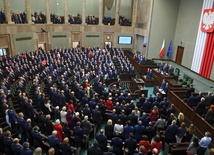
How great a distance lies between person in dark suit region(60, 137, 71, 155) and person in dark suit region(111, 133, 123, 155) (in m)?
1.36

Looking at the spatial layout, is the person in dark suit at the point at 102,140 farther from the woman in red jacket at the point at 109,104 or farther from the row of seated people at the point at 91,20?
the row of seated people at the point at 91,20

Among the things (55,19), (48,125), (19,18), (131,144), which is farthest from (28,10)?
(131,144)

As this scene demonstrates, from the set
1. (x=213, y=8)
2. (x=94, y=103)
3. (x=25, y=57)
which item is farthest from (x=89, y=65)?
(x=213, y=8)

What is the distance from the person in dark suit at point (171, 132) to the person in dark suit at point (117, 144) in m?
1.94

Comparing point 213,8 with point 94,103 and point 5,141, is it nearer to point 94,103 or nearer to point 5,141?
point 94,103

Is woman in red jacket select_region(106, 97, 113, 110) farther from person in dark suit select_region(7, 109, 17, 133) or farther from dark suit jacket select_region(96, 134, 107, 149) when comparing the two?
person in dark suit select_region(7, 109, 17, 133)

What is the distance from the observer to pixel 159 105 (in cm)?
907

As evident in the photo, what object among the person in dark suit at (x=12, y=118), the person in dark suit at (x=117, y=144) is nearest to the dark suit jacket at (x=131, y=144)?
the person in dark suit at (x=117, y=144)

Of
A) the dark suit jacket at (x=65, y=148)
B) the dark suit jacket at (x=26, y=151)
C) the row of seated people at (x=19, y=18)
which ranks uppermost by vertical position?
the row of seated people at (x=19, y=18)

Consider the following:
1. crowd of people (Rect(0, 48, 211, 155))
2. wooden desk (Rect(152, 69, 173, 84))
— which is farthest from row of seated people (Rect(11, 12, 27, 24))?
wooden desk (Rect(152, 69, 173, 84))

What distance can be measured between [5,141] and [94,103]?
3848 millimetres

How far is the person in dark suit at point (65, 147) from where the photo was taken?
17.5 ft

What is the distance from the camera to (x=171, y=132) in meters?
6.72

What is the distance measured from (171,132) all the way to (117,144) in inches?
84.2
